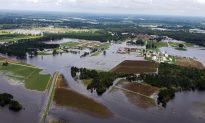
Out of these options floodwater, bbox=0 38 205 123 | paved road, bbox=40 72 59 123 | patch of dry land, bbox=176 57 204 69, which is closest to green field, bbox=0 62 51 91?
paved road, bbox=40 72 59 123

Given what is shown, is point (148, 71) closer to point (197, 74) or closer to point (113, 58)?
point (197, 74)

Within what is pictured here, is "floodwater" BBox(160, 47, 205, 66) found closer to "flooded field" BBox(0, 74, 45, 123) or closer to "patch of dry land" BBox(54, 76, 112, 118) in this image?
"patch of dry land" BBox(54, 76, 112, 118)

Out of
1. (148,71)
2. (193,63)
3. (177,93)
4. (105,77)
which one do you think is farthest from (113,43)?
(177,93)

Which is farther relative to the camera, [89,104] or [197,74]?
[197,74]

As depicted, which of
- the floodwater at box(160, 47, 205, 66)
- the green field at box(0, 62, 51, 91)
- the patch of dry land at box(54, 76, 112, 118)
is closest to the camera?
the patch of dry land at box(54, 76, 112, 118)

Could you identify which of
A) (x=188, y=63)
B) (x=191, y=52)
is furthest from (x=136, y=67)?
(x=191, y=52)

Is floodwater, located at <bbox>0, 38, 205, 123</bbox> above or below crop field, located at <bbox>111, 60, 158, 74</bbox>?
below
